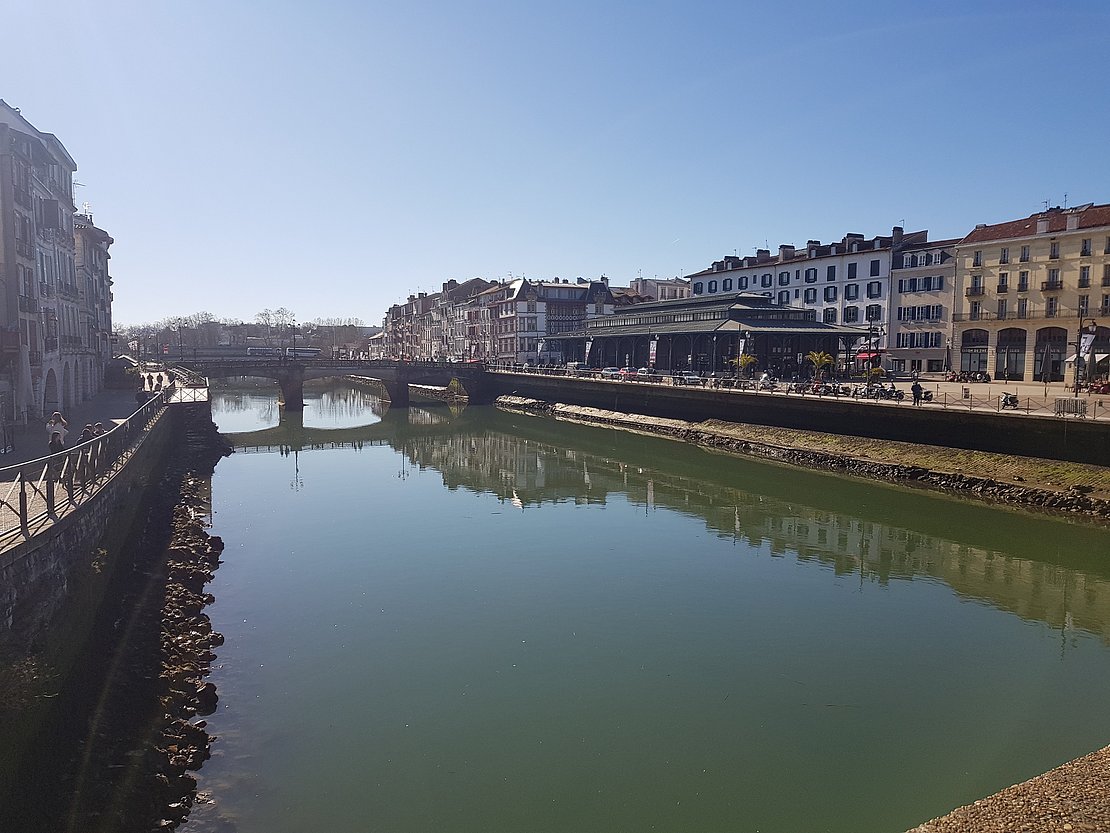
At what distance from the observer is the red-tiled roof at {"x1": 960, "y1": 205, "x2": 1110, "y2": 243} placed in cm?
5311

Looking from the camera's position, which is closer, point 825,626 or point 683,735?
point 683,735

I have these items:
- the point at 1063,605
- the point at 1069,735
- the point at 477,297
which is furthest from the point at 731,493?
the point at 477,297

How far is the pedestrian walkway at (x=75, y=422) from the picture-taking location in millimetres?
21938

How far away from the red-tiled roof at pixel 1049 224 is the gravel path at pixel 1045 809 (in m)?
55.5

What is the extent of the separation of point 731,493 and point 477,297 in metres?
86.9

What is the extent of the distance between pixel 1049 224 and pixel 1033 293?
5151 millimetres

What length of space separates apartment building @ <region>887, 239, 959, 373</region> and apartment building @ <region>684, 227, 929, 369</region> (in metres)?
0.84

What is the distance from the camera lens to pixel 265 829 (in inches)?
411

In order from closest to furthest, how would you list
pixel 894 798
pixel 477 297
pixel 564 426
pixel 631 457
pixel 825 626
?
pixel 894 798
pixel 825 626
pixel 631 457
pixel 564 426
pixel 477 297

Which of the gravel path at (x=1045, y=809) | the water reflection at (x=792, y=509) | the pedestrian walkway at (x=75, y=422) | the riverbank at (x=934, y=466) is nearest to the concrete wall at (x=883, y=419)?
the riverbank at (x=934, y=466)

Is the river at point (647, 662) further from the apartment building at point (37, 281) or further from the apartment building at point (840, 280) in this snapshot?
the apartment building at point (840, 280)

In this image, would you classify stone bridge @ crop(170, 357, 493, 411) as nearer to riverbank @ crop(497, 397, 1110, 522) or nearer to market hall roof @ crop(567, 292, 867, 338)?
market hall roof @ crop(567, 292, 867, 338)

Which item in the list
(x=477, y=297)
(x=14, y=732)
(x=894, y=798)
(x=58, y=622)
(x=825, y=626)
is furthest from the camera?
(x=477, y=297)

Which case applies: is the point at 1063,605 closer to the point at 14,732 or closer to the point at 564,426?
the point at 14,732
